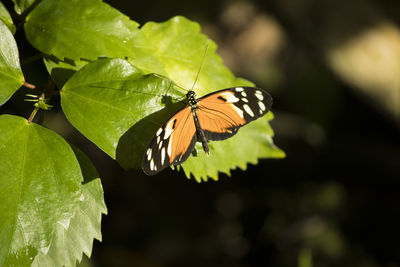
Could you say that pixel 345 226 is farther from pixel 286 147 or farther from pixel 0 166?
pixel 0 166

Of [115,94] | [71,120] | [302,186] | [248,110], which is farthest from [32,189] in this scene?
[302,186]

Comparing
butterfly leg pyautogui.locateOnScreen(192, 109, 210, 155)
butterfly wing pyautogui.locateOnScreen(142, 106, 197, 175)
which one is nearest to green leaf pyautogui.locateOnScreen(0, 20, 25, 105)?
butterfly wing pyautogui.locateOnScreen(142, 106, 197, 175)

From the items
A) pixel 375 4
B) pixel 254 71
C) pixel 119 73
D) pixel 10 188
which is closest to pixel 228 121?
pixel 119 73

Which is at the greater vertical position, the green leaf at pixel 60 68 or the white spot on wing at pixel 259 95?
the green leaf at pixel 60 68

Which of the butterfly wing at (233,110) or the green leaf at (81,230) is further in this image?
the butterfly wing at (233,110)

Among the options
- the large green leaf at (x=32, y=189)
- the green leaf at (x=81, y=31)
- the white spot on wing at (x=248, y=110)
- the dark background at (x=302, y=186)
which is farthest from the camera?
the dark background at (x=302, y=186)

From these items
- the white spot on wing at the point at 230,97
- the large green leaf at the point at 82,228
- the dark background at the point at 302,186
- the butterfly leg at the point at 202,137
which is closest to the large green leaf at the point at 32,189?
the large green leaf at the point at 82,228

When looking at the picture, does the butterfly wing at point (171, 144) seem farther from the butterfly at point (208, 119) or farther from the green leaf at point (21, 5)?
the green leaf at point (21, 5)
